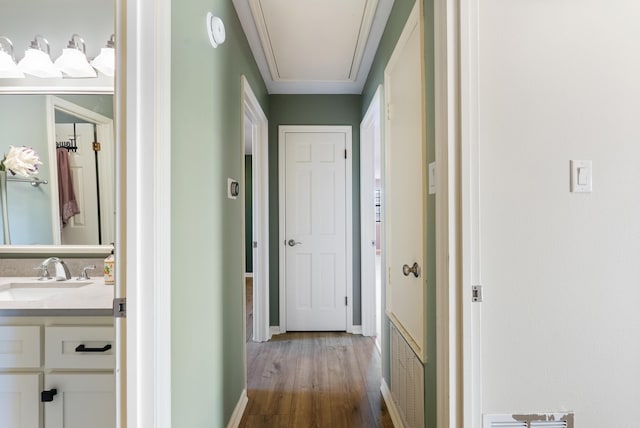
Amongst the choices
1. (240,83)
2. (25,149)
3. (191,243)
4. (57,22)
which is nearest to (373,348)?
(191,243)

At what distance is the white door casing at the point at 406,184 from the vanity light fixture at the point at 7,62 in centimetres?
206

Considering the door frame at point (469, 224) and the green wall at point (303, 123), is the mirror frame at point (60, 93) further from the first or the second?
the door frame at point (469, 224)

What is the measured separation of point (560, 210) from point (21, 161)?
2.51 meters

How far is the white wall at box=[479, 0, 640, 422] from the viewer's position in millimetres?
→ 1034

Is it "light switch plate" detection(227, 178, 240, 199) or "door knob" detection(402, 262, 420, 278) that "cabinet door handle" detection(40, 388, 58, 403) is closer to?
"light switch plate" detection(227, 178, 240, 199)

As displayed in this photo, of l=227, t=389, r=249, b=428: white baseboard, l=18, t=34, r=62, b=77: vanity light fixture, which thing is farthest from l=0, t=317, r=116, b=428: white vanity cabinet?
l=18, t=34, r=62, b=77: vanity light fixture

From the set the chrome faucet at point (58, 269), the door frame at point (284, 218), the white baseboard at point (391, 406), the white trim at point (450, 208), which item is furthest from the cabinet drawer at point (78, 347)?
the door frame at point (284, 218)

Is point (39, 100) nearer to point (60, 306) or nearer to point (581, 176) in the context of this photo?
point (60, 306)

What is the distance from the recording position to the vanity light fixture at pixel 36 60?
1.58 m

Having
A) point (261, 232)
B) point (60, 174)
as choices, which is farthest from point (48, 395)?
point (261, 232)

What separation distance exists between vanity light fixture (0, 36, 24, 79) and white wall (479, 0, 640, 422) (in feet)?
7.48

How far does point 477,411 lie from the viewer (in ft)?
3.27

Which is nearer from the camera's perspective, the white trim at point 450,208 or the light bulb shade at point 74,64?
the white trim at point 450,208

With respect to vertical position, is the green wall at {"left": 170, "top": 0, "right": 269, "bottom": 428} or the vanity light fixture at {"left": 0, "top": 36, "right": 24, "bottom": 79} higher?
the vanity light fixture at {"left": 0, "top": 36, "right": 24, "bottom": 79}
